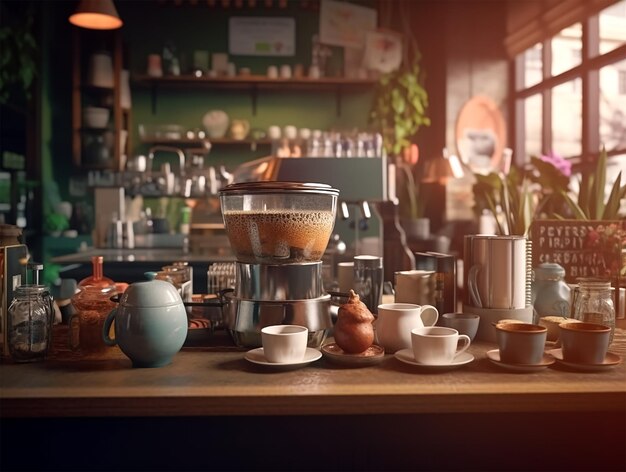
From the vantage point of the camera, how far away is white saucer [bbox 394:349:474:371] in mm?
1123

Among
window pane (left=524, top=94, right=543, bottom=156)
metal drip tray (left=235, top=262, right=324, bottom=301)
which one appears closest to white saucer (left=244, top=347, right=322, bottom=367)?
metal drip tray (left=235, top=262, right=324, bottom=301)

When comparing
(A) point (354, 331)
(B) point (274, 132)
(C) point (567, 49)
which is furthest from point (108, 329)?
(C) point (567, 49)

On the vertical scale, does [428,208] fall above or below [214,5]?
below

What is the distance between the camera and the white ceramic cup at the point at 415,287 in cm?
147

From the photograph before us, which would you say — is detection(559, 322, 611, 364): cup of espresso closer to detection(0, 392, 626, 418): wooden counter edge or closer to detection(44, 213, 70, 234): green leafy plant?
detection(0, 392, 626, 418): wooden counter edge

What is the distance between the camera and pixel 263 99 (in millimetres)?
5898

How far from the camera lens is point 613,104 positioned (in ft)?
16.5

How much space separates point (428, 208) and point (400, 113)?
124cm

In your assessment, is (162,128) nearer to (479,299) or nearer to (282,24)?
(282,24)

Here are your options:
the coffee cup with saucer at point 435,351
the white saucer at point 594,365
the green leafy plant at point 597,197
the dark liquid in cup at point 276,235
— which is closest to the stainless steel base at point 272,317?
the dark liquid in cup at point 276,235

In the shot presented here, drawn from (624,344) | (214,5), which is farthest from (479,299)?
(214,5)

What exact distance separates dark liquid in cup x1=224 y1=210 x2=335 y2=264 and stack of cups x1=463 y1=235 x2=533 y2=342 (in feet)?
1.30

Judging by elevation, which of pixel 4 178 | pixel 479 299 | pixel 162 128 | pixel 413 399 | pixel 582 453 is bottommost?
pixel 582 453

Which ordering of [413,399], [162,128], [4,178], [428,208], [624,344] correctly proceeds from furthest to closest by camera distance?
1. [428,208]
2. [162,128]
3. [4,178]
4. [624,344]
5. [413,399]
